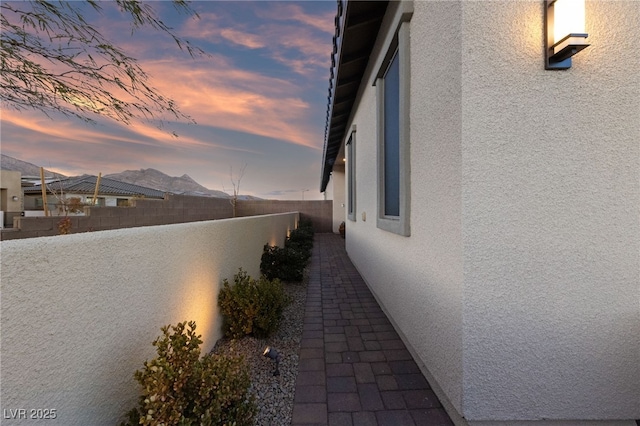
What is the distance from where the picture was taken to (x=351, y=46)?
4.52 m

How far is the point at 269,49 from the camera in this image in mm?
7059

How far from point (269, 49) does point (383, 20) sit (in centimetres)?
425

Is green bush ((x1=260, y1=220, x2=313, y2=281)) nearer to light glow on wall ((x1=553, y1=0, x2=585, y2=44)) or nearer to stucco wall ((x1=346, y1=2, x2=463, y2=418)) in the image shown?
stucco wall ((x1=346, y1=2, x2=463, y2=418))

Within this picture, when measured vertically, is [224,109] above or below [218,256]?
above

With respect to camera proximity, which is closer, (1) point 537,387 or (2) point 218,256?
(1) point 537,387

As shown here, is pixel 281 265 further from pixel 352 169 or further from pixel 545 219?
pixel 545 219

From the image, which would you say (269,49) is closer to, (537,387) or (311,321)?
(311,321)

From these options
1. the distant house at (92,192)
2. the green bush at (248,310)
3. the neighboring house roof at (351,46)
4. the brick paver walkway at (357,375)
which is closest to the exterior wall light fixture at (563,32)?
the neighboring house roof at (351,46)

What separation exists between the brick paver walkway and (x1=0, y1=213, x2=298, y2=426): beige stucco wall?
1.34 meters

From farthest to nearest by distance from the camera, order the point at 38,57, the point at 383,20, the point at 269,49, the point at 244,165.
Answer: the point at 244,165 → the point at 269,49 → the point at 383,20 → the point at 38,57

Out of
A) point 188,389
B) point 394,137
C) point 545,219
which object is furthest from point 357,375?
point 394,137

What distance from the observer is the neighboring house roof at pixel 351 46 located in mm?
3752

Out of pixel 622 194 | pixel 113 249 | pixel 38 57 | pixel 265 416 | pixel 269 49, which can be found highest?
pixel 269 49

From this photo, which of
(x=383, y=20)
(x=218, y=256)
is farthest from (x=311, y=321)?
(x=383, y=20)
